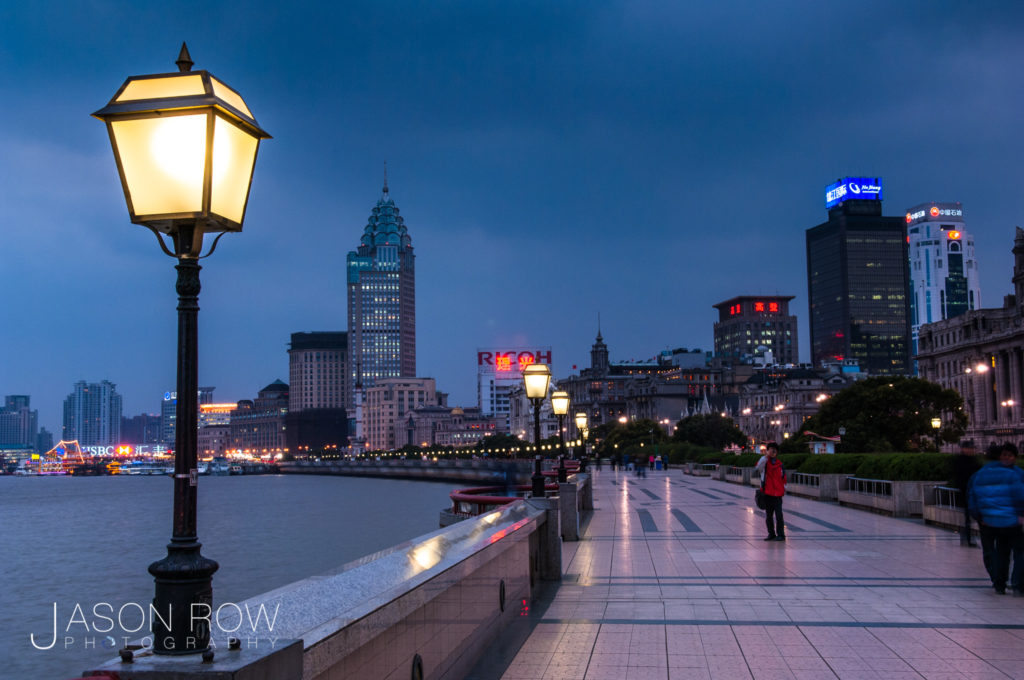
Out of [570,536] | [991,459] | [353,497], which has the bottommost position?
[353,497]

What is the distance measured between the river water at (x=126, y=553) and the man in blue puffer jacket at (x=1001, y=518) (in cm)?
1138

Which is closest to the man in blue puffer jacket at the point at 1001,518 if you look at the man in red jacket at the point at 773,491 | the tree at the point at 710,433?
the man in red jacket at the point at 773,491

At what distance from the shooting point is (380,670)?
17.6ft

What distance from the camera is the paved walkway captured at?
8.06 metres

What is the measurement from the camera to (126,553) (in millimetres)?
50219

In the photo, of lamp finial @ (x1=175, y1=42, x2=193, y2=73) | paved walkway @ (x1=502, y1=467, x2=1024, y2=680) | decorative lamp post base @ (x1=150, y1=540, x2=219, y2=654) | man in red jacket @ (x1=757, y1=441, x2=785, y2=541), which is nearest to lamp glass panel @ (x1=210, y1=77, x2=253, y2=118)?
lamp finial @ (x1=175, y1=42, x2=193, y2=73)

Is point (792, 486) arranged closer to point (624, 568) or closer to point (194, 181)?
point (624, 568)

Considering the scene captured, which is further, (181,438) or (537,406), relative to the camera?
(537,406)

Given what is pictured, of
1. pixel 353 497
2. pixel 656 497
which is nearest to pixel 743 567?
pixel 656 497

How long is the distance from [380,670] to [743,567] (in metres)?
10.2

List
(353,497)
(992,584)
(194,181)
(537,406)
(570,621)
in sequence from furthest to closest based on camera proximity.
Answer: (353,497)
(537,406)
(992,584)
(570,621)
(194,181)

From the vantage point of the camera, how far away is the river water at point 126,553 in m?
26.8

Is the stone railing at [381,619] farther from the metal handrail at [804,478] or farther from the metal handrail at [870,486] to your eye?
the metal handrail at [804,478]

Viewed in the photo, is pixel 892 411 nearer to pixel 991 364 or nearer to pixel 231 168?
pixel 991 364
